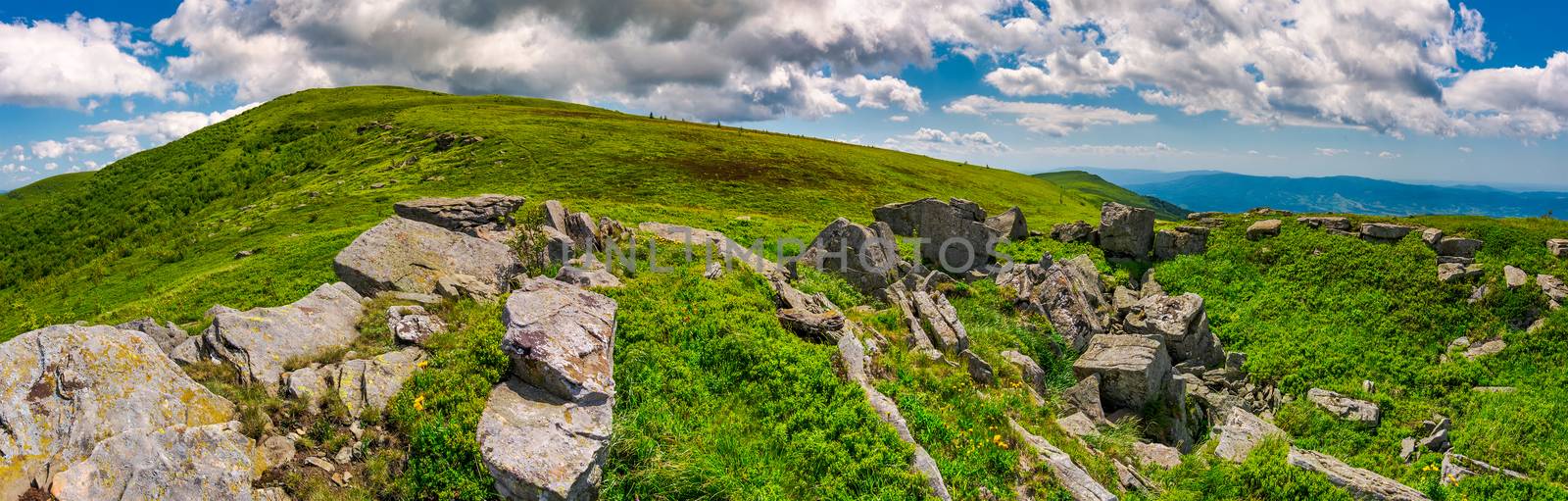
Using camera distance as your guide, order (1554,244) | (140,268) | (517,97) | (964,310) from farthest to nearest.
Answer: (517,97) → (140,268) → (1554,244) → (964,310)

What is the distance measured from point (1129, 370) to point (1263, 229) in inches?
745

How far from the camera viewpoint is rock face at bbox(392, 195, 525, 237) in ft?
84.5

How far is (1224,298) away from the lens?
87.4 ft

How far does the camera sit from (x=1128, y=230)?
99.5ft

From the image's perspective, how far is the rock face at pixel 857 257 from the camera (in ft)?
78.1

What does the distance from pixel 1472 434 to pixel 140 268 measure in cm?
5652

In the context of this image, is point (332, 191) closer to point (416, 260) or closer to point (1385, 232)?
point (416, 260)

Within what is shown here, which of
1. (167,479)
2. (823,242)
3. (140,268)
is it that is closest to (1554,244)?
(823,242)

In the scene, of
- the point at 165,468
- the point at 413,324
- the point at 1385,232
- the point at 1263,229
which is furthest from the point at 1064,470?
the point at 1385,232

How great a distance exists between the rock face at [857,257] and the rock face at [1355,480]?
499 inches

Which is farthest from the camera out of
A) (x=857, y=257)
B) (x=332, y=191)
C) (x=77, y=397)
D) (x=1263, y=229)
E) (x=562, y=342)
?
(x=332, y=191)

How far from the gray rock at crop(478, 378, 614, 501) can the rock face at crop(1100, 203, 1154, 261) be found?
27870 mm

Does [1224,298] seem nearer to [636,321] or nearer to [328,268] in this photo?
[636,321]

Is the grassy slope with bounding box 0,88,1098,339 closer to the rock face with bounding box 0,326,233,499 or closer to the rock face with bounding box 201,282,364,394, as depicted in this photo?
the rock face with bounding box 201,282,364,394
